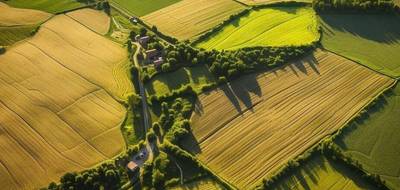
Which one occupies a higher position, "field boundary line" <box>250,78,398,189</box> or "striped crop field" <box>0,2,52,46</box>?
"striped crop field" <box>0,2,52,46</box>

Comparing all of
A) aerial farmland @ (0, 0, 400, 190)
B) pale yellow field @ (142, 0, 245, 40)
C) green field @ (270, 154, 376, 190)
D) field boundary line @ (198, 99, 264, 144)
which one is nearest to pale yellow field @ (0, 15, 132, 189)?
aerial farmland @ (0, 0, 400, 190)

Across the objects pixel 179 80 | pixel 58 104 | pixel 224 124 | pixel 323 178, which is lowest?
pixel 323 178

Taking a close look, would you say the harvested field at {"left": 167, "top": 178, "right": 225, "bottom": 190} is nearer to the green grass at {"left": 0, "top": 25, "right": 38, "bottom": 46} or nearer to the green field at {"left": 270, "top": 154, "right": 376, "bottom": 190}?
the green field at {"left": 270, "top": 154, "right": 376, "bottom": 190}

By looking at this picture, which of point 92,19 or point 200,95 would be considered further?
point 92,19

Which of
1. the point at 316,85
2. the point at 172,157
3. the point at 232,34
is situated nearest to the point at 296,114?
the point at 316,85

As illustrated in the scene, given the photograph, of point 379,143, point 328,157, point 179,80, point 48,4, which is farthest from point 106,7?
point 379,143

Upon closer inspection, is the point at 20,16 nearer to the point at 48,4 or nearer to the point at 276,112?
the point at 48,4
